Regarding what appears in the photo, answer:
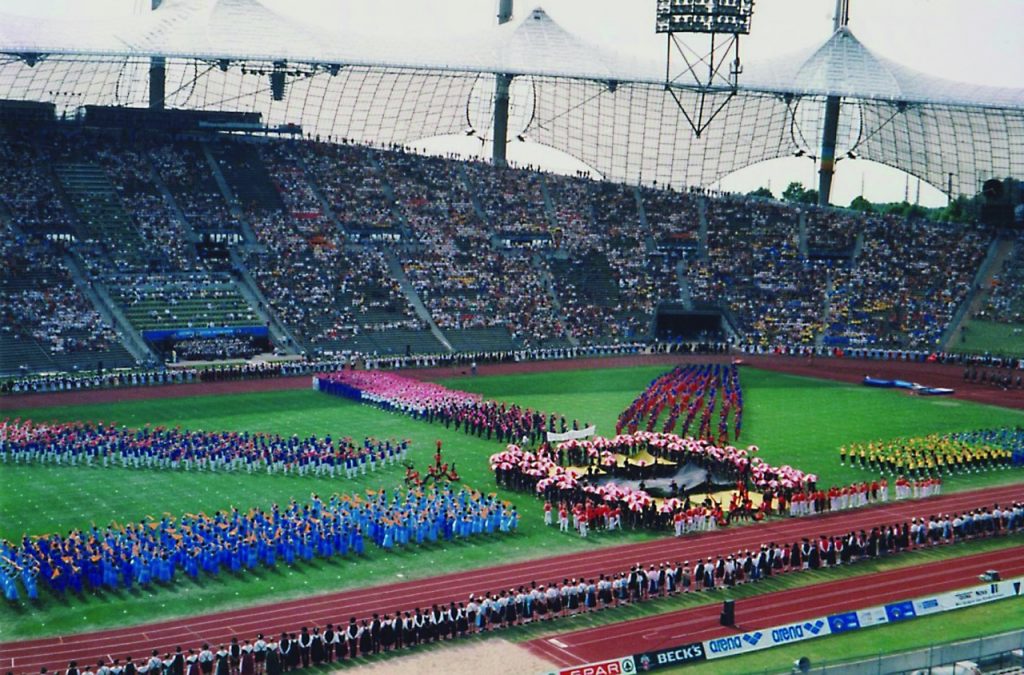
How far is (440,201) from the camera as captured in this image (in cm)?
7156

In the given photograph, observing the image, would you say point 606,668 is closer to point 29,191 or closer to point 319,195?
point 29,191

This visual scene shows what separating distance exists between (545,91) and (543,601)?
2380 inches

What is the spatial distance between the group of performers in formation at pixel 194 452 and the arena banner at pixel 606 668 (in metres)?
14.7

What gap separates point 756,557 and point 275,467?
45.8ft

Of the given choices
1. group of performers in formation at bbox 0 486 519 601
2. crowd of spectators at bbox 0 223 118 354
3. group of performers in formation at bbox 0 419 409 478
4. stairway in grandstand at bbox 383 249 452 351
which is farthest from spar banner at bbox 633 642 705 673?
stairway in grandstand at bbox 383 249 452 351

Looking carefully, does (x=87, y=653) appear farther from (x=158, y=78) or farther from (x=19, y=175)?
(x=158, y=78)

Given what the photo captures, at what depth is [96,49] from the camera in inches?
2361

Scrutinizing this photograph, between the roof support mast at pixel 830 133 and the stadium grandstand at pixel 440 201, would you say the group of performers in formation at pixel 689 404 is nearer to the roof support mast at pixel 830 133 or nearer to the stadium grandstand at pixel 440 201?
the stadium grandstand at pixel 440 201

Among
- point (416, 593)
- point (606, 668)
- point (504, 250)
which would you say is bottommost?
point (416, 593)

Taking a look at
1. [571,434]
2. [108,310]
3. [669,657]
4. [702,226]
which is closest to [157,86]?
[108,310]

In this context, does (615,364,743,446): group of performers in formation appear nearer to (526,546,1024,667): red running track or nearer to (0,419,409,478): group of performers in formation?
(0,419,409,478): group of performers in formation

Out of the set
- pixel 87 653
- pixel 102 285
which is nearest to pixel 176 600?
pixel 87 653

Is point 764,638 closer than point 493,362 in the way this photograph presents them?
Yes

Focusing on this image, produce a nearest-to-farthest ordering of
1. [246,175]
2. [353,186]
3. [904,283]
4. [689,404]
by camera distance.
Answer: [689,404] → [246,175] → [904,283] → [353,186]
